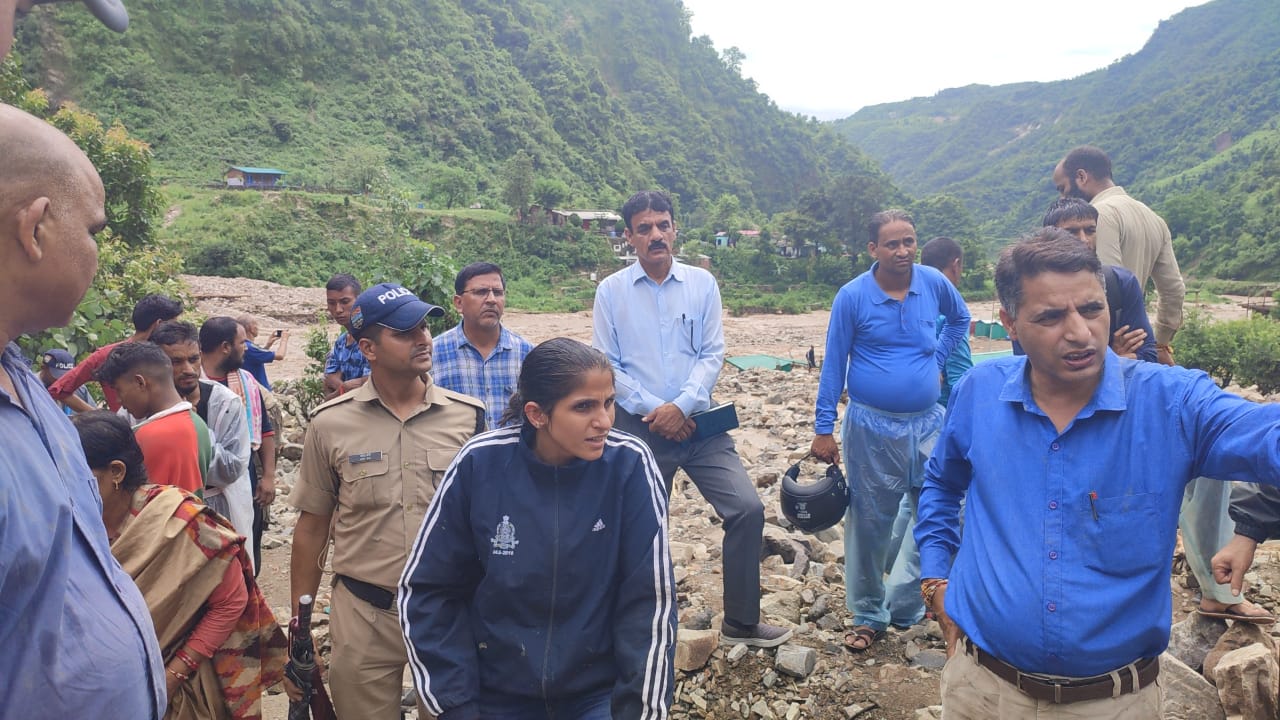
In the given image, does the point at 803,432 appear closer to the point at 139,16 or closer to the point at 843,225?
the point at 843,225

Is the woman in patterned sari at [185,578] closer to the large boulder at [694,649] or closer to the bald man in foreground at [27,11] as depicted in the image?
the bald man in foreground at [27,11]

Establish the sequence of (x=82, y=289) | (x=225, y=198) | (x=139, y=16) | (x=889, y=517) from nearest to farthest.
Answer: (x=82, y=289) → (x=889, y=517) → (x=225, y=198) → (x=139, y=16)

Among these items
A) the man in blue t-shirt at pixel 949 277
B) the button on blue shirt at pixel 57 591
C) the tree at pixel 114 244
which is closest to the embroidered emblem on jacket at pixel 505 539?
the button on blue shirt at pixel 57 591

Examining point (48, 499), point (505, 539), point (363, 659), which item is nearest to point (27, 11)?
point (48, 499)

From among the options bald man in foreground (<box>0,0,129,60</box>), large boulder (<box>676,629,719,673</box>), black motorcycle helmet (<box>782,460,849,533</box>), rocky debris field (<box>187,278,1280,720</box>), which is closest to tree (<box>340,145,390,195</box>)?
rocky debris field (<box>187,278,1280,720</box>)

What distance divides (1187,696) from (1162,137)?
86.9 meters

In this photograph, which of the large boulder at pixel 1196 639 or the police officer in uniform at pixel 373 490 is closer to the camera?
the police officer in uniform at pixel 373 490

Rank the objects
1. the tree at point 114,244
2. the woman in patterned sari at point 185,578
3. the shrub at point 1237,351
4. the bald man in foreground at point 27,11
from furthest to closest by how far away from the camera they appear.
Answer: the shrub at point 1237,351, the tree at point 114,244, the woman in patterned sari at point 185,578, the bald man in foreground at point 27,11

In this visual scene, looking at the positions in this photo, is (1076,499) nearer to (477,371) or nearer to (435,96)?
(477,371)

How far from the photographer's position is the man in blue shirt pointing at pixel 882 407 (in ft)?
12.1

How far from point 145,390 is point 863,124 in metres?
160

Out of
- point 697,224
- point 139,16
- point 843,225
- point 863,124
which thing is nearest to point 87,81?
point 139,16

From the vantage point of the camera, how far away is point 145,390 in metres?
3.06

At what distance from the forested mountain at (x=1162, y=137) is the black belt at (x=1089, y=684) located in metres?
48.6
